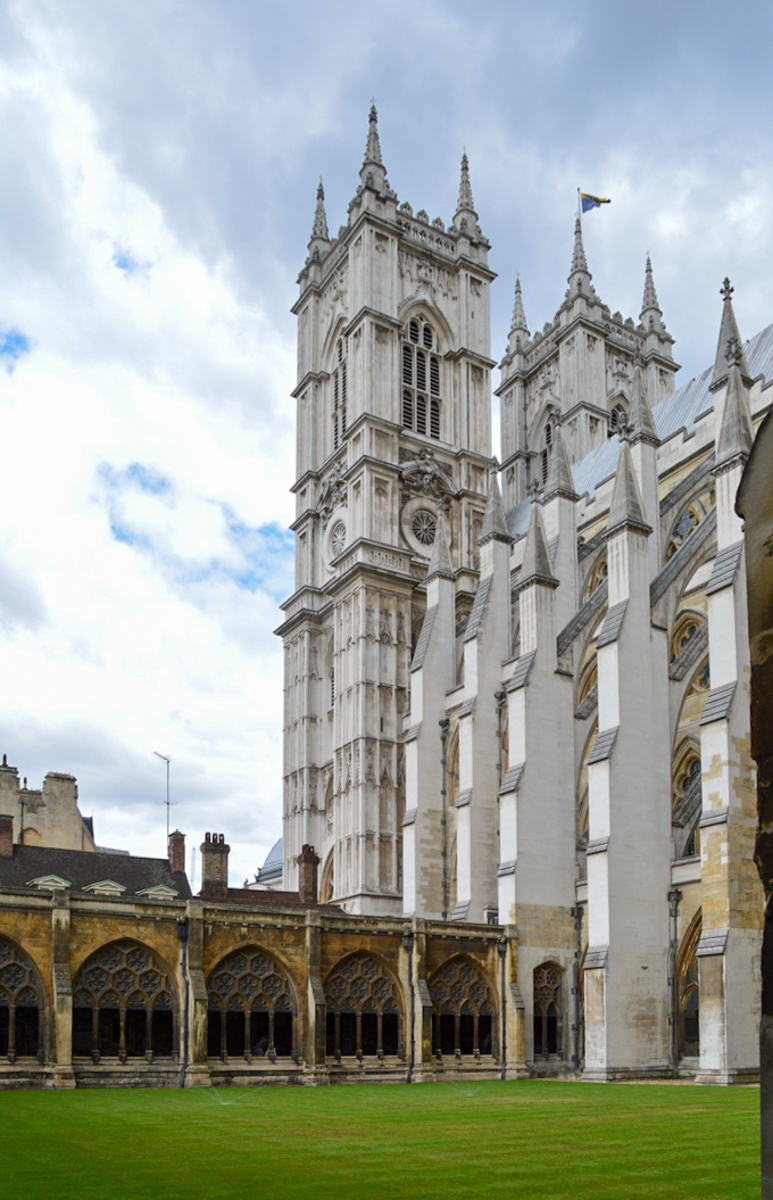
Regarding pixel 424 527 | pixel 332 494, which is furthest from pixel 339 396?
pixel 424 527

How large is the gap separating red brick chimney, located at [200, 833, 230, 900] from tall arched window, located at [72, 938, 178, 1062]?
52.6 ft

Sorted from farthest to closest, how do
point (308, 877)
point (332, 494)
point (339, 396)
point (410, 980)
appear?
1. point (339, 396)
2. point (332, 494)
3. point (308, 877)
4. point (410, 980)

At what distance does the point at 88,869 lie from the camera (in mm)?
39250

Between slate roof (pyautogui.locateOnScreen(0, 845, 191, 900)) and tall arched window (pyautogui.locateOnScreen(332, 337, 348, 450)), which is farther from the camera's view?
tall arched window (pyautogui.locateOnScreen(332, 337, 348, 450))

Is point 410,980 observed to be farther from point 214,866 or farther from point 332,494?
point 332,494

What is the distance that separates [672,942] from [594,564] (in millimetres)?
16844

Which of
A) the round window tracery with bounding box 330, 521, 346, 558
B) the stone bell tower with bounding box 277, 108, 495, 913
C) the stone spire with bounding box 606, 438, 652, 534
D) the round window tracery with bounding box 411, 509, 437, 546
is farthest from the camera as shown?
the round window tracery with bounding box 330, 521, 346, 558

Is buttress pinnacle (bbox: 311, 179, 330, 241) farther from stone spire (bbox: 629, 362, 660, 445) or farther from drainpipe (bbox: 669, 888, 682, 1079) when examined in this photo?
drainpipe (bbox: 669, 888, 682, 1079)

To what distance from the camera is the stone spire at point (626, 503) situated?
31484mm

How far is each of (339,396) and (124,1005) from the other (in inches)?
1423

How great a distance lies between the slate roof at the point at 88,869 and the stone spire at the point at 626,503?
19617mm

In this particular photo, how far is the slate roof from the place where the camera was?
3741 cm

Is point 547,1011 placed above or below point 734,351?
below

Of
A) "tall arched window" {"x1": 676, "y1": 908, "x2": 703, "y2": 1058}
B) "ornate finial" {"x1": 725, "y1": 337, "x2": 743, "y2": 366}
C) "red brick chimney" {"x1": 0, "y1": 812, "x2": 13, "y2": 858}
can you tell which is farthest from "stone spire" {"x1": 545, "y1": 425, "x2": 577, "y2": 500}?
"red brick chimney" {"x1": 0, "y1": 812, "x2": 13, "y2": 858}
